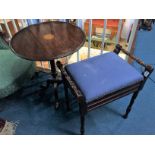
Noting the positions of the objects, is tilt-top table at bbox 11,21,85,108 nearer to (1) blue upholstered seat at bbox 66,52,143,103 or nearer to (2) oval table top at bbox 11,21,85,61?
(2) oval table top at bbox 11,21,85,61

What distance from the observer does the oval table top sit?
1.11 metres

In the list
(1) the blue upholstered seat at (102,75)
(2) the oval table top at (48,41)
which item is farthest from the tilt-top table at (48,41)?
(1) the blue upholstered seat at (102,75)

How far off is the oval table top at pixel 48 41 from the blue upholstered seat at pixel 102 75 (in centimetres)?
17

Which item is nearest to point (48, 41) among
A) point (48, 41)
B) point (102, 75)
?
point (48, 41)

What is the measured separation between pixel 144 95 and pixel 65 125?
2.91 feet

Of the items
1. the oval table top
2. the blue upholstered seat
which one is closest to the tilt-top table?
the oval table top

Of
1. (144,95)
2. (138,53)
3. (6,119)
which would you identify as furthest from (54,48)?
(138,53)

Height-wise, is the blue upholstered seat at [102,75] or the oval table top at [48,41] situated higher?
the oval table top at [48,41]

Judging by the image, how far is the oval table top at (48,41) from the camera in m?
1.11

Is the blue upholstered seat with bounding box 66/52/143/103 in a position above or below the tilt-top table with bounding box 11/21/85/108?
below

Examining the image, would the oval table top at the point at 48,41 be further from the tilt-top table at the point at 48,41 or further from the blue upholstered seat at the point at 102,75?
the blue upholstered seat at the point at 102,75

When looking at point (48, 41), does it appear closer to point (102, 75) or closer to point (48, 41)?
point (48, 41)

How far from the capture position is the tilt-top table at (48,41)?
111 centimetres

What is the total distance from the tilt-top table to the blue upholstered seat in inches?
6.7
